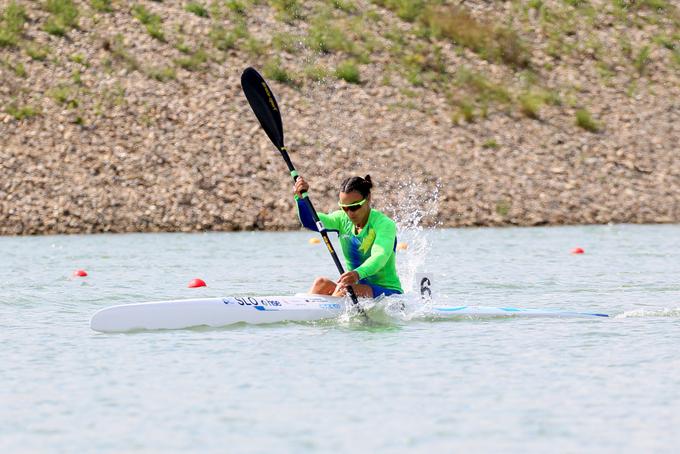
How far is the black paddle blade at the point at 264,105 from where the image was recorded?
15.0 meters

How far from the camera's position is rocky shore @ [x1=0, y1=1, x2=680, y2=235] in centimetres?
3073

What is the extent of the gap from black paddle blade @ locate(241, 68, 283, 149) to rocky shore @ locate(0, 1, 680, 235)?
15229 mm

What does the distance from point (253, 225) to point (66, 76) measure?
8.69 metres

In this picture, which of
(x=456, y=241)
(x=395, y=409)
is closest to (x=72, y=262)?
(x=456, y=241)

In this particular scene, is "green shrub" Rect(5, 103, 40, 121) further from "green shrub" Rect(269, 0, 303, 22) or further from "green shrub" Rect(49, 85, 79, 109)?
"green shrub" Rect(269, 0, 303, 22)

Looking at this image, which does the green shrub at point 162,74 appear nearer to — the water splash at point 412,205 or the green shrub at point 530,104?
the water splash at point 412,205

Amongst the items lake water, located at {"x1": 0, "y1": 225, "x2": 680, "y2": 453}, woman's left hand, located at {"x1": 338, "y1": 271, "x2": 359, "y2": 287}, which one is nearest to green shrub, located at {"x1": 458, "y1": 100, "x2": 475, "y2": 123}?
lake water, located at {"x1": 0, "y1": 225, "x2": 680, "y2": 453}

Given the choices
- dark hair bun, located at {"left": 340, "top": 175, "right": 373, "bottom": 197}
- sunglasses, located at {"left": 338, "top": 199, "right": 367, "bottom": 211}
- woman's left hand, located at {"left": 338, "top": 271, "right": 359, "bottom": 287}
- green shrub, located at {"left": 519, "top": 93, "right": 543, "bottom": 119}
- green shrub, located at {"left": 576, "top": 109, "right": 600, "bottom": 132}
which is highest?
dark hair bun, located at {"left": 340, "top": 175, "right": 373, "bottom": 197}

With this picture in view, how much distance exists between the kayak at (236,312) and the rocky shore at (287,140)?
17831 millimetres

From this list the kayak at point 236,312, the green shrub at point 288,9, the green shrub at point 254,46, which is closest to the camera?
the kayak at point 236,312

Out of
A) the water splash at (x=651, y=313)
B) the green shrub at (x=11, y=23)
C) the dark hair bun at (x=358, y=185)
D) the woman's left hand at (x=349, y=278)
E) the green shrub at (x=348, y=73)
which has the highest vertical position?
the dark hair bun at (x=358, y=185)

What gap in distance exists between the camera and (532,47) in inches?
1547

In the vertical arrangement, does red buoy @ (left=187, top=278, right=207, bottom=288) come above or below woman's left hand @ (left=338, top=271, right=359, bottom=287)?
below

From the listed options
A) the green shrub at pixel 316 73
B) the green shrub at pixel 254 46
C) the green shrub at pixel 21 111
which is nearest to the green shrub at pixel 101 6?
the green shrub at pixel 254 46
